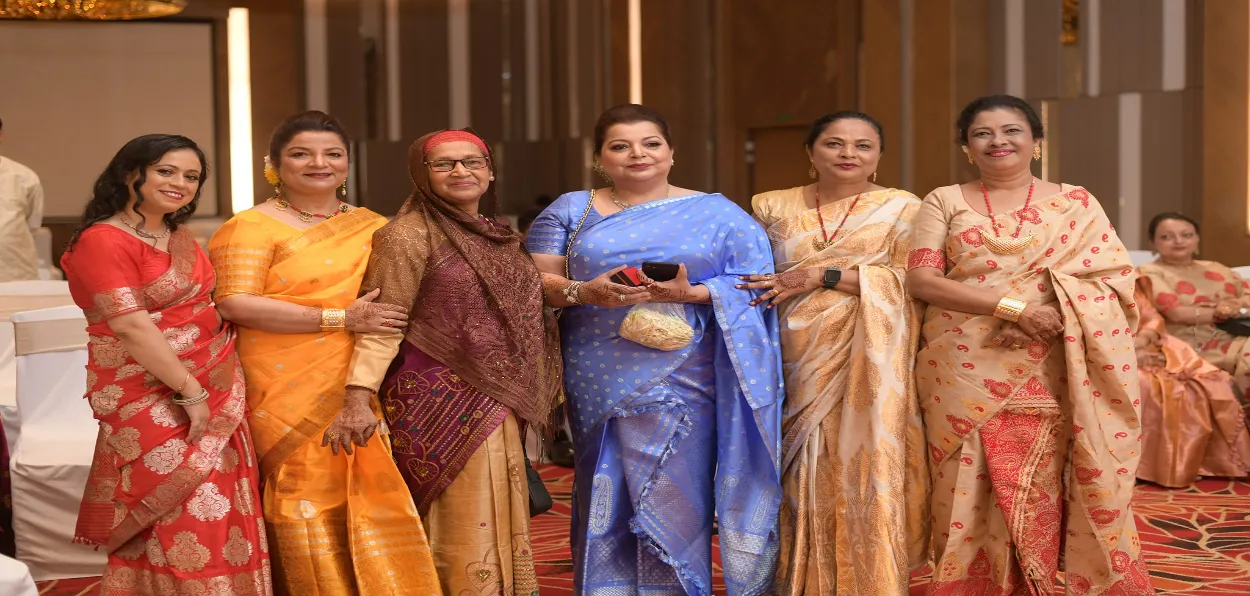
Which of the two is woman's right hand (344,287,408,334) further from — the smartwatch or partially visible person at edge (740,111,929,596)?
the smartwatch

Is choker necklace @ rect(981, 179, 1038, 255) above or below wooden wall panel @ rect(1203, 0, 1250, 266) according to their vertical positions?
below

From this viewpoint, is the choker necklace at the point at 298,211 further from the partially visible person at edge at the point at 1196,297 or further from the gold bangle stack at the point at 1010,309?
the partially visible person at edge at the point at 1196,297

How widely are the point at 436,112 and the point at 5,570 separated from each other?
7763mm

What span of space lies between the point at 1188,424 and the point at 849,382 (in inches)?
117

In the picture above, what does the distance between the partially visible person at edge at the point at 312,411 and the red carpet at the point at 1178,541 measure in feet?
2.94

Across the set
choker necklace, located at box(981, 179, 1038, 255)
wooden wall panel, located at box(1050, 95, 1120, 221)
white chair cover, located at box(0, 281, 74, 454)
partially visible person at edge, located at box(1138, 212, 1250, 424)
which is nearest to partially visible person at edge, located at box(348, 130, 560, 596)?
choker necklace, located at box(981, 179, 1038, 255)

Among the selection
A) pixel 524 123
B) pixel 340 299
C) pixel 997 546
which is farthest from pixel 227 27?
pixel 997 546

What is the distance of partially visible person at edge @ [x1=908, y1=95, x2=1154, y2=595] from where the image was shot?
10.2ft

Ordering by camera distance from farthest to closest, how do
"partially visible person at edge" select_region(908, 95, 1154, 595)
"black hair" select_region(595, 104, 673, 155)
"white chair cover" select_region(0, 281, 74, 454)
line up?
"white chair cover" select_region(0, 281, 74, 454) < "black hair" select_region(595, 104, 673, 155) < "partially visible person at edge" select_region(908, 95, 1154, 595)

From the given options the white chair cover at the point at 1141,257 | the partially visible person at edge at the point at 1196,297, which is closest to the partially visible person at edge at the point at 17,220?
the partially visible person at edge at the point at 1196,297

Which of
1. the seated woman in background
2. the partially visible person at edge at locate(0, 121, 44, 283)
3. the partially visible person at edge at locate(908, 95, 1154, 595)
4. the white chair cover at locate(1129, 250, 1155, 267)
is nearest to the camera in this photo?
the partially visible person at edge at locate(908, 95, 1154, 595)

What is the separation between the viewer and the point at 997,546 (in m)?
3.19

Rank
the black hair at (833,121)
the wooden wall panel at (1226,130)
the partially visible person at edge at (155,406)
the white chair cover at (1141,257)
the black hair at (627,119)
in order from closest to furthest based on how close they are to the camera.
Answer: the partially visible person at edge at (155,406) < the black hair at (627,119) < the black hair at (833,121) < the white chair cover at (1141,257) < the wooden wall panel at (1226,130)

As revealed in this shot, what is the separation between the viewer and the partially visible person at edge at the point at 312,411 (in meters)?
2.90
